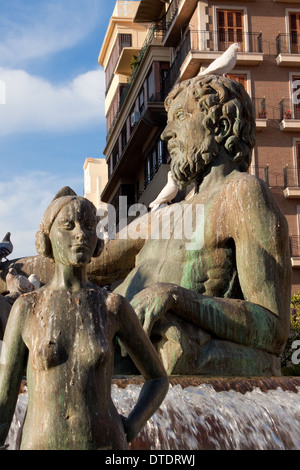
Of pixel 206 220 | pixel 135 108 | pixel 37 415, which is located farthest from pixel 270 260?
pixel 135 108

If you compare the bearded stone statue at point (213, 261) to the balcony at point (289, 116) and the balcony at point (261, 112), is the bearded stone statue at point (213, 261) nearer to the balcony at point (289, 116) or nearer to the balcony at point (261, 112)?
the balcony at point (261, 112)

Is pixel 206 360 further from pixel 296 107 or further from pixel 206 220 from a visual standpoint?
pixel 296 107

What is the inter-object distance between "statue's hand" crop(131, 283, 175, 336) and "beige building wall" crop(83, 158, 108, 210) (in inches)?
2573

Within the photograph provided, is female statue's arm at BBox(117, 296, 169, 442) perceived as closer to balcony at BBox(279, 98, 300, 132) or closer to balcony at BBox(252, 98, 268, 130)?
balcony at BBox(252, 98, 268, 130)

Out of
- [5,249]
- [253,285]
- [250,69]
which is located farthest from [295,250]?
[253,285]

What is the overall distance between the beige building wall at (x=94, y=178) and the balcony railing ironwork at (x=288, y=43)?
2789 centimetres

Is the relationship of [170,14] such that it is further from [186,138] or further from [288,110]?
[186,138]

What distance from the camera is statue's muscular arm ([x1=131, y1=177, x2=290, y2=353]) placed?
4785mm

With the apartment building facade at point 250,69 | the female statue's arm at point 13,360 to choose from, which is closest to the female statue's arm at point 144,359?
the female statue's arm at point 13,360

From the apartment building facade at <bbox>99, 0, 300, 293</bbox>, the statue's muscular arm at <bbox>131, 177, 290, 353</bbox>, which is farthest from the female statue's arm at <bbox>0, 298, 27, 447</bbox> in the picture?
the apartment building facade at <bbox>99, 0, 300, 293</bbox>

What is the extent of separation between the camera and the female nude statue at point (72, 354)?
9.64 ft

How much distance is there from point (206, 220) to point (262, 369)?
0.92 m

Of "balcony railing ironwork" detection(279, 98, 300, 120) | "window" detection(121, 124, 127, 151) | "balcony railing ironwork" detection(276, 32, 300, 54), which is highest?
"balcony railing ironwork" detection(276, 32, 300, 54)

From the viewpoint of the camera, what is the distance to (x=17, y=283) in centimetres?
573
